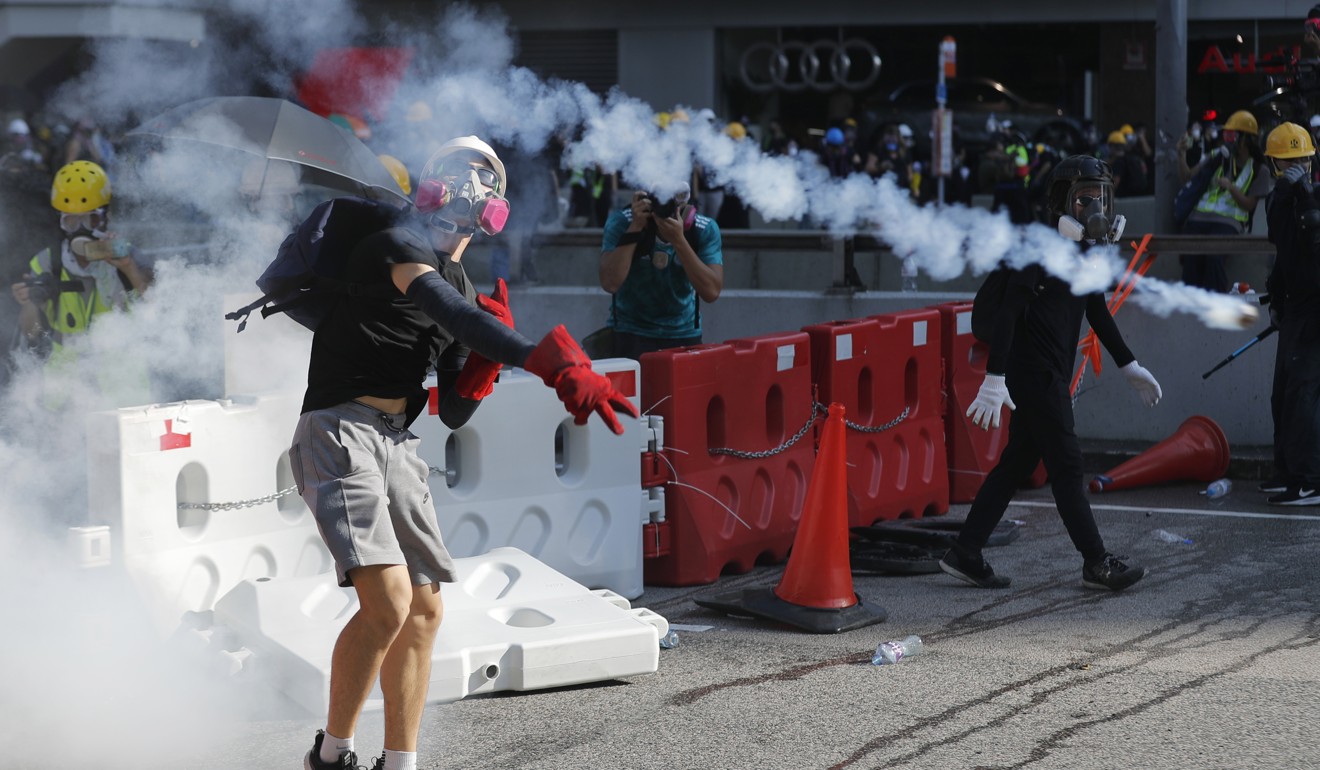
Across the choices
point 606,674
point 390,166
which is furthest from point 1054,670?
point 390,166

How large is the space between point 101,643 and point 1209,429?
281 inches

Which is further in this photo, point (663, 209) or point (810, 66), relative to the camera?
point (810, 66)

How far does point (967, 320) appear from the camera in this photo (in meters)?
9.91

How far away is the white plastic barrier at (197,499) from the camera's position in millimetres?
5840

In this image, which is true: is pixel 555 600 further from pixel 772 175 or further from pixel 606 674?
pixel 772 175

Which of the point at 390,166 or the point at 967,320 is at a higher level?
the point at 390,166

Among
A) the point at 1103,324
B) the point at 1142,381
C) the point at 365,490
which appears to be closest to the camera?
the point at 365,490

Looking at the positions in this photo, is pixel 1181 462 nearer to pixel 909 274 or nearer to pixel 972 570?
pixel 972 570

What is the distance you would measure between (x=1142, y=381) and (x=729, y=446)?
2.04 meters

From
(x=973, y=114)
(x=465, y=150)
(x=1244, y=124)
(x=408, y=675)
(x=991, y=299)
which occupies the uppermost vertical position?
(x=973, y=114)

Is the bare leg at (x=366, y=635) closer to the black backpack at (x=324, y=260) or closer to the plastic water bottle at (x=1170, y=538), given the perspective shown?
the black backpack at (x=324, y=260)

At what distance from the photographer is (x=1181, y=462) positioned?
10.1m

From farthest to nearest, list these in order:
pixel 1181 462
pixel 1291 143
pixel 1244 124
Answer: pixel 1244 124, pixel 1181 462, pixel 1291 143

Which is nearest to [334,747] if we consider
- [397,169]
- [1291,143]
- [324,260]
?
[324,260]
